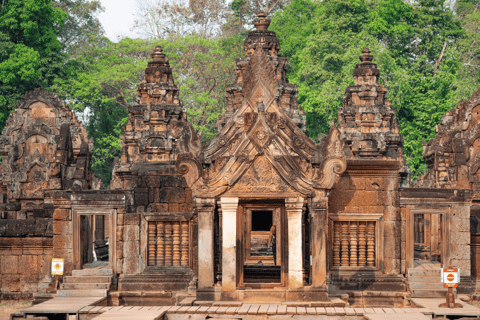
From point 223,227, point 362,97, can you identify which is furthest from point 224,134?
point 362,97

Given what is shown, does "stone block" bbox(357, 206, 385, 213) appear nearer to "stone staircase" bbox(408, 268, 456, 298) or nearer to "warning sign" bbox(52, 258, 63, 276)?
"stone staircase" bbox(408, 268, 456, 298)

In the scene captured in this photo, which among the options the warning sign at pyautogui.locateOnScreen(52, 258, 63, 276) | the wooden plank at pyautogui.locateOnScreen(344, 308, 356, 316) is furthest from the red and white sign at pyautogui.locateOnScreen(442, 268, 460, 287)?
the warning sign at pyautogui.locateOnScreen(52, 258, 63, 276)

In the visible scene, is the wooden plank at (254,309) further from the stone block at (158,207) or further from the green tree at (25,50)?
the green tree at (25,50)

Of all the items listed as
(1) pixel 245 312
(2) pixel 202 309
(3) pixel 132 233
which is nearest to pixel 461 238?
(1) pixel 245 312

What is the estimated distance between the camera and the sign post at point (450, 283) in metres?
12.5

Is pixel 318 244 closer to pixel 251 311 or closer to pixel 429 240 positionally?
pixel 251 311

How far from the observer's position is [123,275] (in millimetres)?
14203

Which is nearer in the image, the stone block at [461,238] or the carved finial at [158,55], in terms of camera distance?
the stone block at [461,238]

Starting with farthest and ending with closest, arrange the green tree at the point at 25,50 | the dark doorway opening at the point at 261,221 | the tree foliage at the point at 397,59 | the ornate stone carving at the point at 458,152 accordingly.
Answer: the green tree at the point at 25,50
the tree foliage at the point at 397,59
the dark doorway opening at the point at 261,221
the ornate stone carving at the point at 458,152

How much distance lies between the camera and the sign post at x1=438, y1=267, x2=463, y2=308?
1246 centimetres

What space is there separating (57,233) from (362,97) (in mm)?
15736

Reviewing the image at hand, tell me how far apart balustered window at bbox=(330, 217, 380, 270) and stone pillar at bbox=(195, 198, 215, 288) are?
2.89 meters

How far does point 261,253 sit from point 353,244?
586cm

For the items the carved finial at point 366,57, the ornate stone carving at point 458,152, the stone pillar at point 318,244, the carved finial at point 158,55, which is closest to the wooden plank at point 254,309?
A: the stone pillar at point 318,244
